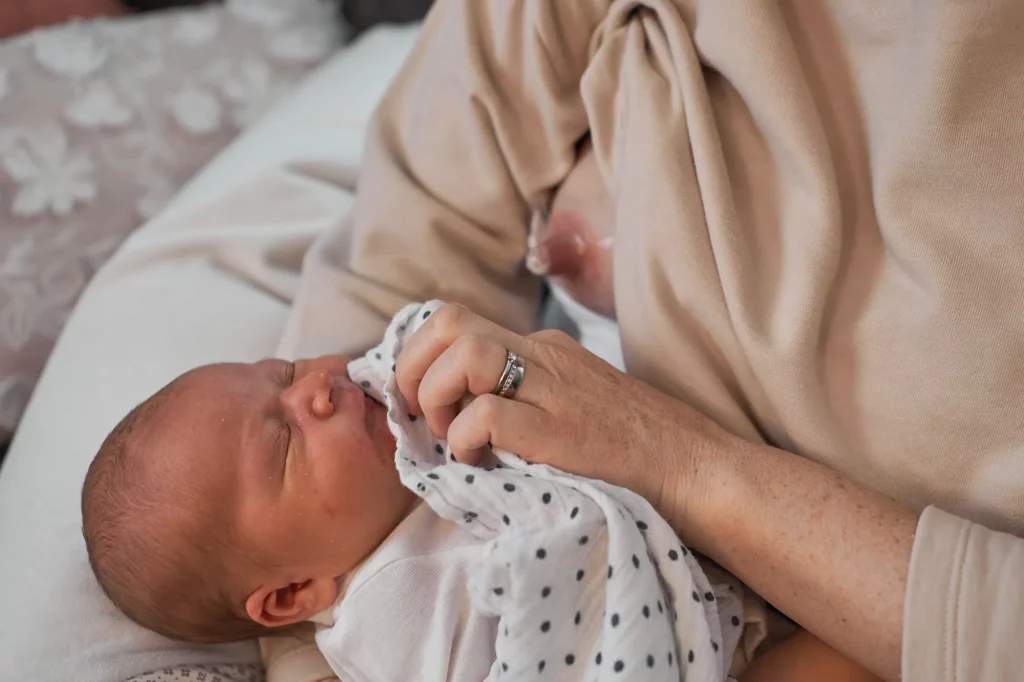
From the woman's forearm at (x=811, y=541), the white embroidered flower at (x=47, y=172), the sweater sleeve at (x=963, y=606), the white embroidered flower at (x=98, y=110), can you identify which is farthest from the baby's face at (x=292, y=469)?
the white embroidered flower at (x=98, y=110)

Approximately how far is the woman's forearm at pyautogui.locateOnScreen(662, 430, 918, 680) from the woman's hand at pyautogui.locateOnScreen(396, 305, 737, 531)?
25mm

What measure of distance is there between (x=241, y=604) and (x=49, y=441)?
383 mm

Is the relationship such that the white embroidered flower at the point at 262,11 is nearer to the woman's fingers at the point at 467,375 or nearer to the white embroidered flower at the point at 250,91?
the white embroidered flower at the point at 250,91

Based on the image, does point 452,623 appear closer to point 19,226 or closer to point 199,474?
point 199,474

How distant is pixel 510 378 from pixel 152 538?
40 cm

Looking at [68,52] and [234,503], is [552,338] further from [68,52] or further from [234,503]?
[68,52]

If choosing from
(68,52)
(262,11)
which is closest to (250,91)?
(262,11)

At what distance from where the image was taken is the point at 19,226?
4.69ft

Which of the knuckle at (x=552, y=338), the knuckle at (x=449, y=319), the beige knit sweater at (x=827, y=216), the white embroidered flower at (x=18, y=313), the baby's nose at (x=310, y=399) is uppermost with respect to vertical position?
the beige knit sweater at (x=827, y=216)

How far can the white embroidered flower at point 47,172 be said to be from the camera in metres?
1.45

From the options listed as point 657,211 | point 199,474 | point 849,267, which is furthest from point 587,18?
point 199,474

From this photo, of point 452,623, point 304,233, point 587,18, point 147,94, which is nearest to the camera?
point 452,623

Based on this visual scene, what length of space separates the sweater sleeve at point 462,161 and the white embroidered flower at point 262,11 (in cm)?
80

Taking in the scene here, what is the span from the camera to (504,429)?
2.67 feet
